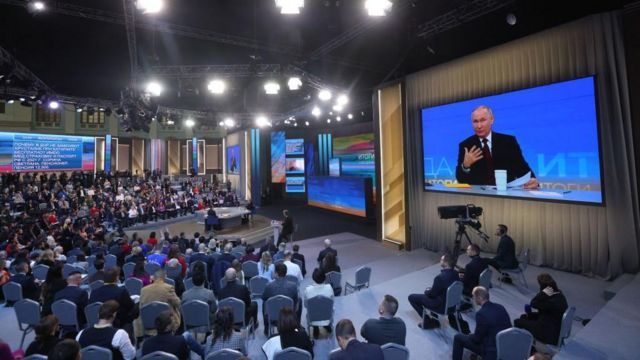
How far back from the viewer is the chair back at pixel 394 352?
266cm

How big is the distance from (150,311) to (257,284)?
71.6 inches

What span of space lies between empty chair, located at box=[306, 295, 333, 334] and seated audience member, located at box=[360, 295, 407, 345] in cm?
94

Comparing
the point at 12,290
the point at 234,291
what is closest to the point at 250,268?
the point at 234,291

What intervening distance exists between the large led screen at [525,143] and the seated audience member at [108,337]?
303 inches

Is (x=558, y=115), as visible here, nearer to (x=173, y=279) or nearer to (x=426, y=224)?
(x=426, y=224)

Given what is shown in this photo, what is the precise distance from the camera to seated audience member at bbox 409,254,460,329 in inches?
173

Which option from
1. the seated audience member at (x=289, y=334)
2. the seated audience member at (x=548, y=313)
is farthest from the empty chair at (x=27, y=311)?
the seated audience member at (x=548, y=313)

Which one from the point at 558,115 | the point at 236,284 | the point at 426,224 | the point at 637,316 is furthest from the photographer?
the point at 426,224

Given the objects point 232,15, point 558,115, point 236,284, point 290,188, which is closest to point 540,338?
point 236,284

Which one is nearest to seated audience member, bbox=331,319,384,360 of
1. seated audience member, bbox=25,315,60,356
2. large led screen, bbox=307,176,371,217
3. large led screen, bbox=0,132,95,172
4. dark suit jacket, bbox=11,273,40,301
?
seated audience member, bbox=25,315,60,356

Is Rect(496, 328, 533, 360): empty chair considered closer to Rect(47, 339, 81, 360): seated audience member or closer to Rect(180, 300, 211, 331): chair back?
Rect(180, 300, 211, 331): chair back

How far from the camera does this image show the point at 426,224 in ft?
30.6

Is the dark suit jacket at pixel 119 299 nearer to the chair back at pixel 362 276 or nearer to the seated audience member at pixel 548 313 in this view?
the chair back at pixel 362 276

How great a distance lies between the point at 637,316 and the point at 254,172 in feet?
63.3
